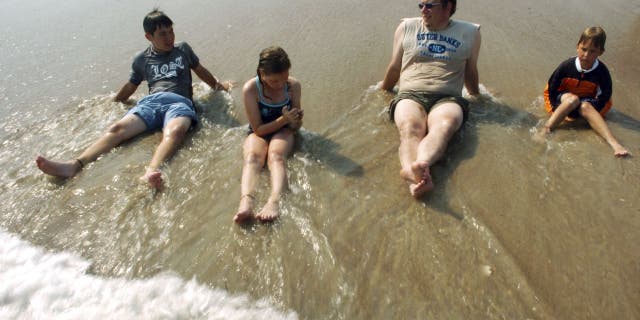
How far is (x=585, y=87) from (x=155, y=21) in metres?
4.48

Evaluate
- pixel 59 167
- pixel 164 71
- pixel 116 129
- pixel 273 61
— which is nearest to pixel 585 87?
pixel 273 61

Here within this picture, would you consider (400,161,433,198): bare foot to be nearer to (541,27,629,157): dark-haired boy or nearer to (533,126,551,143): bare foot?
(533,126,551,143): bare foot

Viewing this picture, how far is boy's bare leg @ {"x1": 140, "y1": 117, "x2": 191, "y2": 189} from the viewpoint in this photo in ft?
10.6

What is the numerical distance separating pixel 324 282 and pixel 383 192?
0.98 meters

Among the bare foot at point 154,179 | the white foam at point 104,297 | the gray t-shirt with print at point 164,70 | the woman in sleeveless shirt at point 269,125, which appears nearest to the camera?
the white foam at point 104,297

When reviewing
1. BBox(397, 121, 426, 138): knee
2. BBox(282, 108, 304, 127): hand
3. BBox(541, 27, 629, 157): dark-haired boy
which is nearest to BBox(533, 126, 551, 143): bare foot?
BBox(541, 27, 629, 157): dark-haired boy

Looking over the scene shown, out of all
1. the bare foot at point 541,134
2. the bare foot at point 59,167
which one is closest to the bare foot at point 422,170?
the bare foot at point 541,134

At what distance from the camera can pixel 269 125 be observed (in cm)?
351

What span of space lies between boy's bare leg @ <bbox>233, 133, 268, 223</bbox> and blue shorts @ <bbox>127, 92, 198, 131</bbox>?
101cm

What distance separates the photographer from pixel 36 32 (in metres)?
7.05

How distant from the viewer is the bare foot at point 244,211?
2.84 m

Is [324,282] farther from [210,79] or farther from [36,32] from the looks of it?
[36,32]

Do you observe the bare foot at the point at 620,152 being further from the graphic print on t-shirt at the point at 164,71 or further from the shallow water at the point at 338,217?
the graphic print on t-shirt at the point at 164,71

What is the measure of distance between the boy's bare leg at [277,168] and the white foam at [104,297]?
658mm
